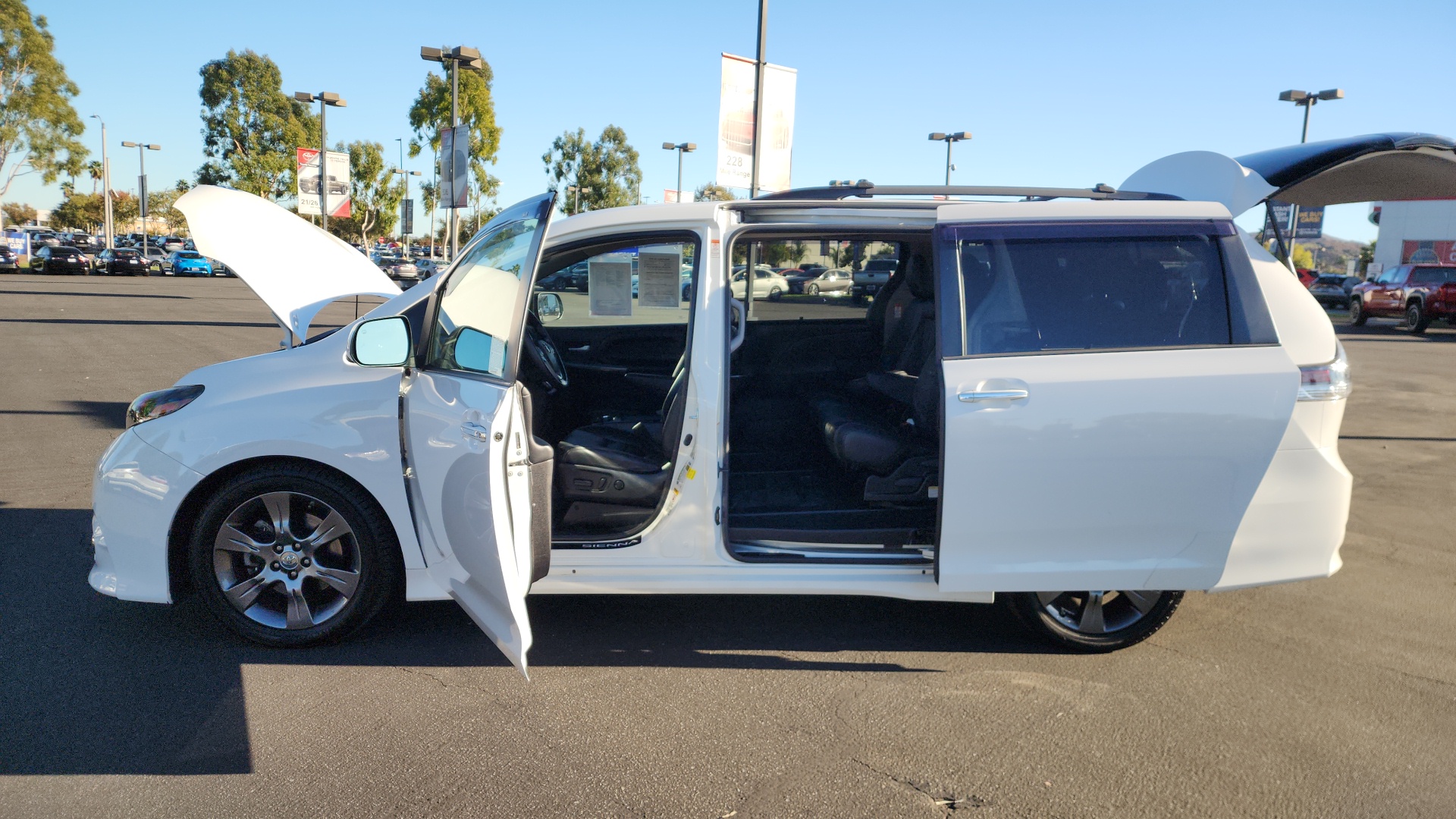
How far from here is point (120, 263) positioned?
41.3 metres

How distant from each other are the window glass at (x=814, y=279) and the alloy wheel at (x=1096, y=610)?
1.99m

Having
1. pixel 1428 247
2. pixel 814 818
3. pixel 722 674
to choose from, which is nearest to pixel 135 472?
pixel 722 674

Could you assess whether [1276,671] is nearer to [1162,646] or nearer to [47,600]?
[1162,646]

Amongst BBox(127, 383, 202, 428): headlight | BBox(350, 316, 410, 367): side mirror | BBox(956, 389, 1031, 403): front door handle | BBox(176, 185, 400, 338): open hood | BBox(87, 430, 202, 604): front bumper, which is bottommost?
BBox(87, 430, 202, 604): front bumper

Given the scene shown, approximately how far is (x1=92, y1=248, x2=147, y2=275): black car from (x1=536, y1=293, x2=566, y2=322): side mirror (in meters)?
44.5

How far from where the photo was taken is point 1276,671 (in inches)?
151

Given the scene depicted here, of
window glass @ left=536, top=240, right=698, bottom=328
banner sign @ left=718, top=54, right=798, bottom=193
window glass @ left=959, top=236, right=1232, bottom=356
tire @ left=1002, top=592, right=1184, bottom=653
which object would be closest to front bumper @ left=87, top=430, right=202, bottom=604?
window glass @ left=536, top=240, right=698, bottom=328

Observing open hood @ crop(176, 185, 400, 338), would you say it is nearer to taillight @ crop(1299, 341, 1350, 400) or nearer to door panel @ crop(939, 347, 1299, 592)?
door panel @ crop(939, 347, 1299, 592)

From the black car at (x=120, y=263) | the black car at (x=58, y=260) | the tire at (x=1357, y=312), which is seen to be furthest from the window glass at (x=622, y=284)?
the black car at (x=120, y=263)

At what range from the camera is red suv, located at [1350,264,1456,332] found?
81.6 feet

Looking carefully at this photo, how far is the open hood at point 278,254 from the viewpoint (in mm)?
4297

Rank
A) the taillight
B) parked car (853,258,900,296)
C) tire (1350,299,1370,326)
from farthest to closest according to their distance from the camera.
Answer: tire (1350,299,1370,326)
parked car (853,258,900,296)
the taillight

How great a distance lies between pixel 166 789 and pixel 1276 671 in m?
4.04

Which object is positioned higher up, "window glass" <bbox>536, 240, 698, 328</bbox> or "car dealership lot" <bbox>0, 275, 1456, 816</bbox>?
"window glass" <bbox>536, 240, 698, 328</bbox>
